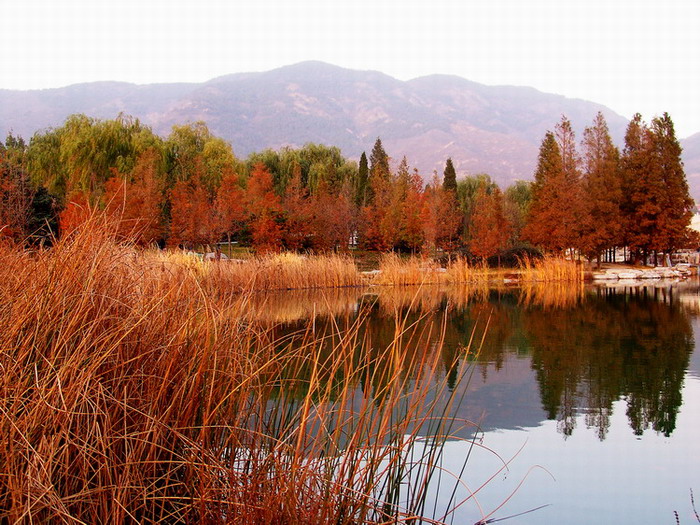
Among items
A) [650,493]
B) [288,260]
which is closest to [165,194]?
[288,260]

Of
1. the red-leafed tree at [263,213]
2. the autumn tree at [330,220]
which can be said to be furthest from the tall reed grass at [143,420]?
the autumn tree at [330,220]

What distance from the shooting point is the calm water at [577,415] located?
3.67 metres

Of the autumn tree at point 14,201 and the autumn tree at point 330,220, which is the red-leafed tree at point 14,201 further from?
the autumn tree at point 330,220

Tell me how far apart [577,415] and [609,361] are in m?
2.85

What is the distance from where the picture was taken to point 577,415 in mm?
5500

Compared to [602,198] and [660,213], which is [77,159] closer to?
[602,198]

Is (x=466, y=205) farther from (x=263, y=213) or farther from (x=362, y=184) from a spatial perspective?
(x=263, y=213)

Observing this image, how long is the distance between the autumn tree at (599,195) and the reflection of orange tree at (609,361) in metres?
16.2

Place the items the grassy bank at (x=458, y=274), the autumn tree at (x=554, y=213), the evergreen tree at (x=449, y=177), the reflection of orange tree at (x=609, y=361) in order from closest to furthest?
the reflection of orange tree at (x=609, y=361) → the grassy bank at (x=458, y=274) → the autumn tree at (x=554, y=213) → the evergreen tree at (x=449, y=177)

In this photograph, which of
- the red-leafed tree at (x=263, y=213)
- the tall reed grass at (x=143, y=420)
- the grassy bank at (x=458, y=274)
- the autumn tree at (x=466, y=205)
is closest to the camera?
the tall reed grass at (x=143, y=420)

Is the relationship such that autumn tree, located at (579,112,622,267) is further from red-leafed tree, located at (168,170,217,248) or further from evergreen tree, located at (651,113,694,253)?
red-leafed tree, located at (168,170,217,248)

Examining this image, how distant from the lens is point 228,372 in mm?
2566

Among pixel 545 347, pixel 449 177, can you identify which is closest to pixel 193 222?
pixel 545 347

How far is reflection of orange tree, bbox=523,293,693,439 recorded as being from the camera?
5.66 meters
